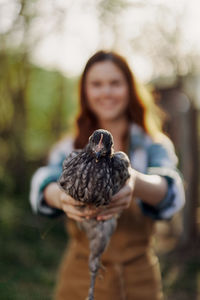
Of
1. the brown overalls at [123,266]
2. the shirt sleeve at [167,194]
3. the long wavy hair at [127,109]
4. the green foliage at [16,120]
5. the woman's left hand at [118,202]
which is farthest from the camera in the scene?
the green foliage at [16,120]

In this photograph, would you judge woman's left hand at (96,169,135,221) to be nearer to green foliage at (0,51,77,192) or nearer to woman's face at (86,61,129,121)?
woman's face at (86,61,129,121)

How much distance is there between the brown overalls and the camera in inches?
79.3

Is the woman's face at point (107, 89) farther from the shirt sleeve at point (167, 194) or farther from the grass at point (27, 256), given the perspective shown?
the grass at point (27, 256)

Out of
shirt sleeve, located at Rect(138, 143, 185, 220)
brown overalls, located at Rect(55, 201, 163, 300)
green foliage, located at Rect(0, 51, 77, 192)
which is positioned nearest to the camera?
shirt sleeve, located at Rect(138, 143, 185, 220)

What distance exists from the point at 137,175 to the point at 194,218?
347 cm

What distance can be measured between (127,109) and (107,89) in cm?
29

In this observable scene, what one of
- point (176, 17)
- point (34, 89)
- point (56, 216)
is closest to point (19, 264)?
point (56, 216)

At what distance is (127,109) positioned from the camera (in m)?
2.31

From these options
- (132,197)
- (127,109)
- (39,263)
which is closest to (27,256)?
(39,263)

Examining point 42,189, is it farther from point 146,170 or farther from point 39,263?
point 39,263

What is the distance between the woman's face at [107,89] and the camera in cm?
208

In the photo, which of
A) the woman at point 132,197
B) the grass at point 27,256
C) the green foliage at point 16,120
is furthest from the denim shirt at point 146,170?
the green foliage at point 16,120

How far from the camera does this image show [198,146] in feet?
15.9

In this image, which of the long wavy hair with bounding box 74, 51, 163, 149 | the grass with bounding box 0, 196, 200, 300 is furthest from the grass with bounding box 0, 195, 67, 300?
the long wavy hair with bounding box 74, 51, 163, 149
